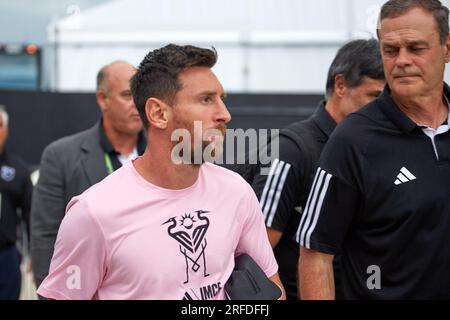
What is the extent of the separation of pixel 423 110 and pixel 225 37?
7.92 metres

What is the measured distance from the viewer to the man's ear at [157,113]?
7.92 feet

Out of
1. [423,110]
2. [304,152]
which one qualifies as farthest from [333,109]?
[423,110]

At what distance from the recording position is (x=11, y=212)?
19.2ft

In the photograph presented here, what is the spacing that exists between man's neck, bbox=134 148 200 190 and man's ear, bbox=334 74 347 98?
1393 mm

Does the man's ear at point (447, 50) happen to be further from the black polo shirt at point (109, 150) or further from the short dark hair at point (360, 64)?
the black polo shirt at point (109, 150)

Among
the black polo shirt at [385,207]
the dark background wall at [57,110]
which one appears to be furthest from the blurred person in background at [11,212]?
the black polo shirt at [385,207]

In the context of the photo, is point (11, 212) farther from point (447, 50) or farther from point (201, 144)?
point (447, 50)

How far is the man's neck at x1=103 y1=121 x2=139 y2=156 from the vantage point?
14.4ft

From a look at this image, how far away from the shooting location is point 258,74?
1078cm

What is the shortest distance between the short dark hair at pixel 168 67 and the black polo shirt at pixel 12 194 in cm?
361

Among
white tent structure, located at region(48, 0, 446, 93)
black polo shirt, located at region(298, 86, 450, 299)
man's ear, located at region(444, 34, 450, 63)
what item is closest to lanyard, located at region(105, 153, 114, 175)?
black polo shirt, located at region(298, 86, 450, 299)
